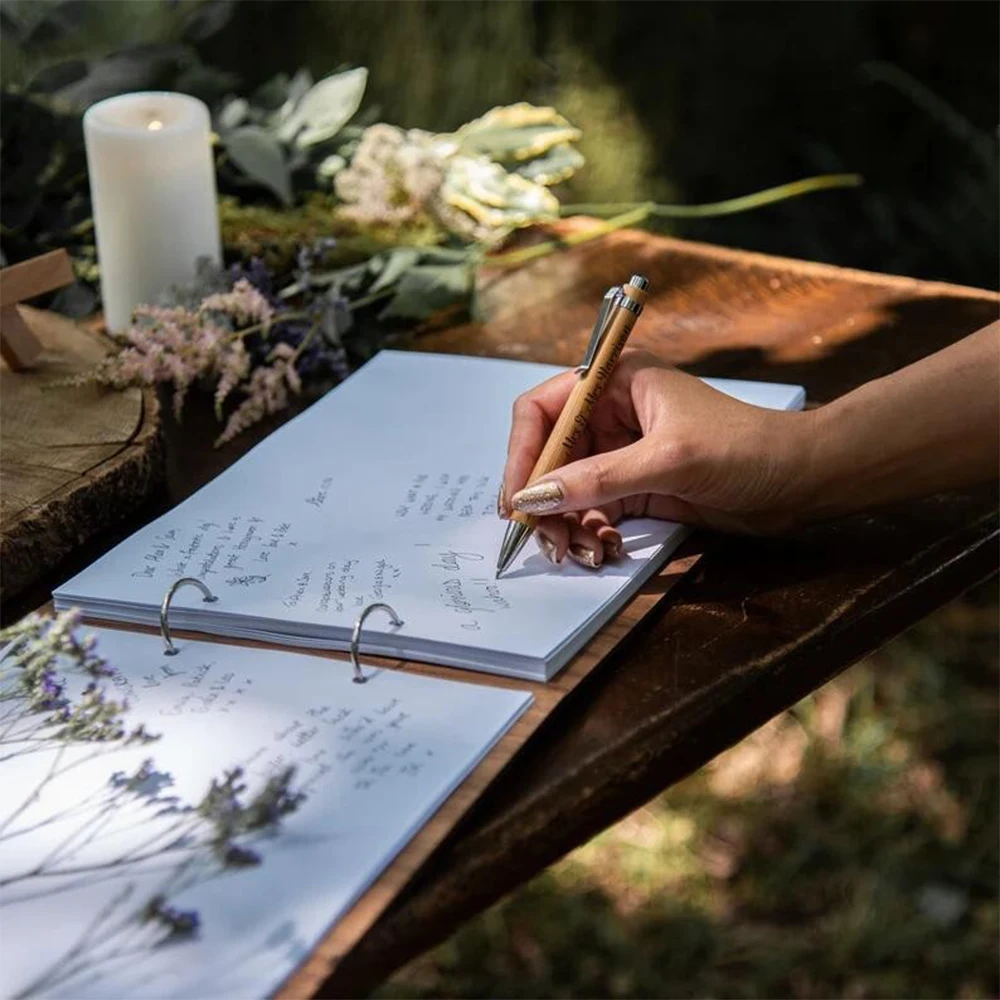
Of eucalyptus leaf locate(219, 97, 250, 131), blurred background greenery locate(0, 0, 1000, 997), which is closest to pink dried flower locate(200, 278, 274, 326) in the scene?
eucalyptus leaf locate(219, 97, 250, 131)

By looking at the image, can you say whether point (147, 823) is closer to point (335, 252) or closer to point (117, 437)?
point (117, 437)

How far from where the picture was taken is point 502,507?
3.23ft

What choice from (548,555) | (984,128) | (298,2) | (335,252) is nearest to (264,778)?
(548,555)

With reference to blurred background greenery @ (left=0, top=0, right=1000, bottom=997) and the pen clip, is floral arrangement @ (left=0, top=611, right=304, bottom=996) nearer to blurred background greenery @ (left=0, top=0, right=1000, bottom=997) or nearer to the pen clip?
the pen clip

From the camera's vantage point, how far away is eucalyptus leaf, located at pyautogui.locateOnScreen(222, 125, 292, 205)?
1.58 m

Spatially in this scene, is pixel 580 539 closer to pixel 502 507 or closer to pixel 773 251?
pixel 502 507

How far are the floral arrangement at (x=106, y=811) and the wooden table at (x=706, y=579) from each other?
84 mm

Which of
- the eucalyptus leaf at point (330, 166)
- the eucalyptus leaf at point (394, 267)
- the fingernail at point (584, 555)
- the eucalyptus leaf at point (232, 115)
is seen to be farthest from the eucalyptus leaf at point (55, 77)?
the fingernail at point (584, 555)

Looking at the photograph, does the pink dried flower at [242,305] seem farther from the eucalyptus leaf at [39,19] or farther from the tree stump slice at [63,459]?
the eucalyptus leaf at [39,19]

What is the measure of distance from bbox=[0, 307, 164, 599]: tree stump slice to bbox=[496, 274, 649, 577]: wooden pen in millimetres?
294

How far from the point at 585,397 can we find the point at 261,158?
0.74 metres

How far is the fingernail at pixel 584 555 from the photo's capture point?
0.93m

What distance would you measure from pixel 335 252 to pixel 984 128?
61.4 inches

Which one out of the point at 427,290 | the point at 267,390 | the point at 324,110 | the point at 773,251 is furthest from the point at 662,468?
the point at 773,251
